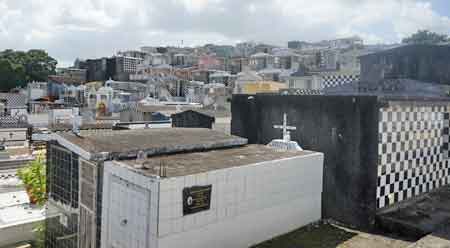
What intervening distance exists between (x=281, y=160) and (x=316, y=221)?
78.1 inches

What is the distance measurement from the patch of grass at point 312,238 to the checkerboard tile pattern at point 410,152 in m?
1.27

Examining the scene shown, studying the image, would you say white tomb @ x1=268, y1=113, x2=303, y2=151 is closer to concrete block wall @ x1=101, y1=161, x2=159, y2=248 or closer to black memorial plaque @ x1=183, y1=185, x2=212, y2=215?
black memorial plaque @ x1=183, y1=185, x2=212, y2=215

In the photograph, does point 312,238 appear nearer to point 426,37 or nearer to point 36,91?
point 426,37

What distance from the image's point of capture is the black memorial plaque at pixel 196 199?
18.5ft

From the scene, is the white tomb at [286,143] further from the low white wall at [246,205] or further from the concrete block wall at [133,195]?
the concrete block wall at [133,195]

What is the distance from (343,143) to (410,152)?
1.78 m

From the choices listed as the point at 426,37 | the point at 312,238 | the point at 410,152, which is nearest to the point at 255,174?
the point at 312,238

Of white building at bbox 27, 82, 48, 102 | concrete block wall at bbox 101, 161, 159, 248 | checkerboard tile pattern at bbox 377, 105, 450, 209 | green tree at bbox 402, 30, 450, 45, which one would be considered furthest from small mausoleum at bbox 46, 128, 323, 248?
white building at bbox 27, 82, 48, 102

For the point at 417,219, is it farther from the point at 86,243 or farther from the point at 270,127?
the point at 86,243

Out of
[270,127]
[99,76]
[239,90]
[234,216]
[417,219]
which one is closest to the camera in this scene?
[234,216]

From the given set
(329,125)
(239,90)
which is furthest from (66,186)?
(239,90)

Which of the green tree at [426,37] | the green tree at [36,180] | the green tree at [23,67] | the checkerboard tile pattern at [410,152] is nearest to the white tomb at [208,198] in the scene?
the checkerboard tile pattern at [410,152]

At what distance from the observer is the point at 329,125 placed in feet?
28.6

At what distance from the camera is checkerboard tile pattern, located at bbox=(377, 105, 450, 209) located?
26.5 ft
